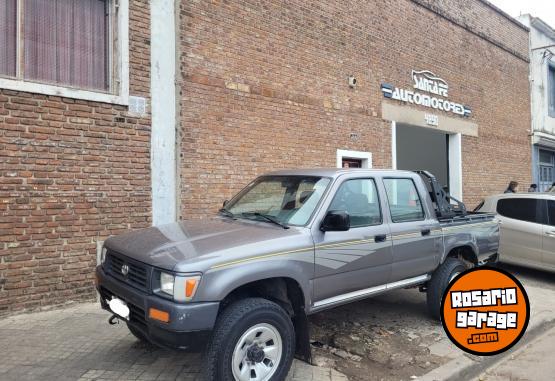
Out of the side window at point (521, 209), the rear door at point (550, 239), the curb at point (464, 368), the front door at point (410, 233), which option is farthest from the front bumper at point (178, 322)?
the side window at point (521, 209)

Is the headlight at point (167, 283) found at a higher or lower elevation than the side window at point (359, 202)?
lower

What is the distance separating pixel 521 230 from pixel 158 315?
23.9 ft

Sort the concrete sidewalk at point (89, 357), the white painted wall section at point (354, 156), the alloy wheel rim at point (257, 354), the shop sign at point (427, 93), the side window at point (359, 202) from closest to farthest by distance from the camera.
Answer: the alloy wheel rim at point (257, 354), the concrete sidewalk at point (89, 357), the side window at point (359, 202), the white painted wall section at point (354, 156), the shop sign at point (427, 93)

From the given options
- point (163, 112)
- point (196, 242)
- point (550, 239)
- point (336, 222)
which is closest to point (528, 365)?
point (336, 222)

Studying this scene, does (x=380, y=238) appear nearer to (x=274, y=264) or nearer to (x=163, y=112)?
(x=274, y=264)

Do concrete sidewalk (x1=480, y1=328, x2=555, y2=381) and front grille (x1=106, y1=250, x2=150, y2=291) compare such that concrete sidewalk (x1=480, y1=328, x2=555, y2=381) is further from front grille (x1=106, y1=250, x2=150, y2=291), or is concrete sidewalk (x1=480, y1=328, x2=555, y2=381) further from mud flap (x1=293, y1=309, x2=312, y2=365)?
front grille (x1=106, y1=250, x2=150, y2=291)

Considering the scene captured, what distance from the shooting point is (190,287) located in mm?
3193

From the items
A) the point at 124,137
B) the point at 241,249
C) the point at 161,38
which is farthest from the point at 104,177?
the point at 241,249

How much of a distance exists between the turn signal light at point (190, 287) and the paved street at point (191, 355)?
1022 millimetres

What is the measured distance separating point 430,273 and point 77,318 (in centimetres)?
Result: 414

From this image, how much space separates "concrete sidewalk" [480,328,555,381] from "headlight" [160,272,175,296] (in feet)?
9.80

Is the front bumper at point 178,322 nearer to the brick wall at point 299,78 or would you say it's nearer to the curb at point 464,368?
the curb at point 464,368

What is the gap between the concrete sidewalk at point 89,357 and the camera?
12.7 feet

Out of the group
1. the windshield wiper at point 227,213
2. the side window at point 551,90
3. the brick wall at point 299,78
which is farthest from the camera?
the side window at point 551,90
